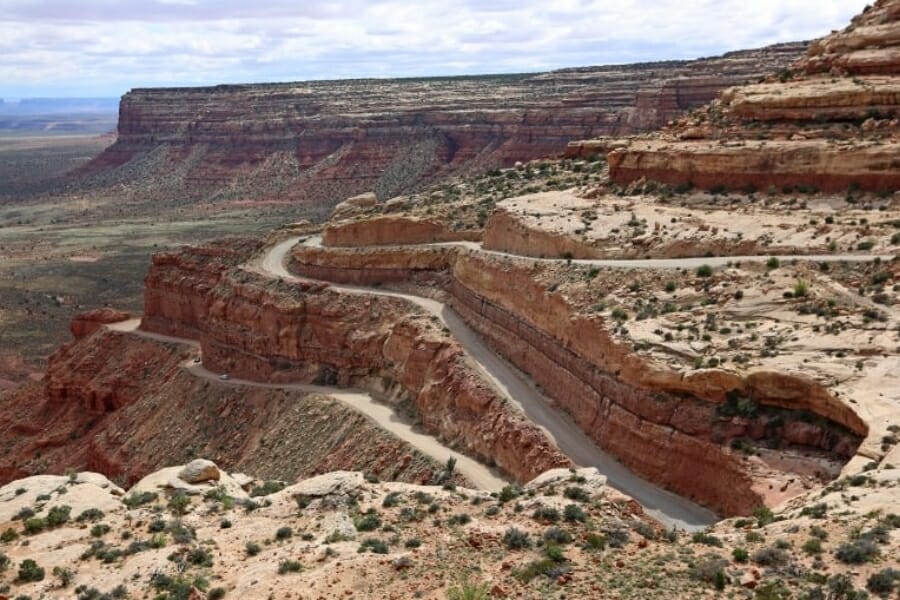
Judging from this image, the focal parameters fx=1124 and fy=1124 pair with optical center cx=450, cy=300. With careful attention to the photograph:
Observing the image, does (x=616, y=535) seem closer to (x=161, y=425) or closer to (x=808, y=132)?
(x=808, y=132)

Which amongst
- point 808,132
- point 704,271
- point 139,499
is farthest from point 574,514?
point 808,132

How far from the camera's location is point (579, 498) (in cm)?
2483

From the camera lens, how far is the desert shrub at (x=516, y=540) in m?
22.0

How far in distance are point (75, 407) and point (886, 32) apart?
44.2 metres

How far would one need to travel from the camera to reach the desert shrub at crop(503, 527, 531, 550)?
22.0 meters

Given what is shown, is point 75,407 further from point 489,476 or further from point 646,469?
point 646,469

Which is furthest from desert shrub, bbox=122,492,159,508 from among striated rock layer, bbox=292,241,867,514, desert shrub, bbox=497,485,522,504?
striated rock layer, bbox=292,241,867,514

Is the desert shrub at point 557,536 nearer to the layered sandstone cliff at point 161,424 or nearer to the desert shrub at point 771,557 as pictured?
the desert shrub at point 771,557

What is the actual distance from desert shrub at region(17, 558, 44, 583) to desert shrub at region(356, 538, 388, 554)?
6.39 meters

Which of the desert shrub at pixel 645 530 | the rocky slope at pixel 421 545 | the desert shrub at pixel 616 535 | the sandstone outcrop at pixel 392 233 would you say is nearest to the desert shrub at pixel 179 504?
the rocky slope at pixel 421 545

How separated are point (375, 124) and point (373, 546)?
133250 millimetres

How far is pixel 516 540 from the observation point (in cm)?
2203

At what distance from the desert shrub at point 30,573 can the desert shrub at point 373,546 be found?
21.0ft

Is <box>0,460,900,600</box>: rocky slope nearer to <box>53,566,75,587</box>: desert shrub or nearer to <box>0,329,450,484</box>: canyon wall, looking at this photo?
<box>53,566,75,587</box>: desert shrub
